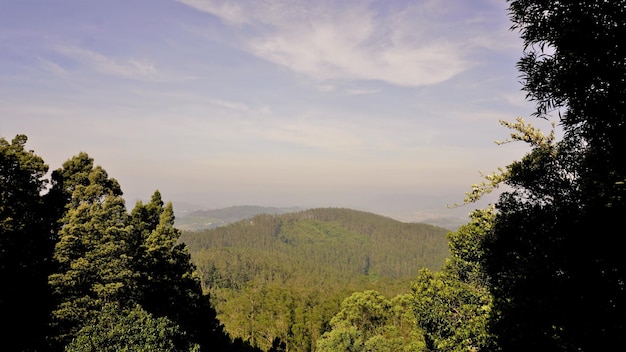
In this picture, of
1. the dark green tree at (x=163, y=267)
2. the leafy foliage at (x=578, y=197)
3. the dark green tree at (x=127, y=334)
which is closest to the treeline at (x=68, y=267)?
the dark green tree at (x=127, y=334)

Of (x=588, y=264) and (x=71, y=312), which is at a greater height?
(x=588, y=264)

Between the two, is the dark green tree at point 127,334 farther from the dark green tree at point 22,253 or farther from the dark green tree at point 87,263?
the dark green tree at point 22,253

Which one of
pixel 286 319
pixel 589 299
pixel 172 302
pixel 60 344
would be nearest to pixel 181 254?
pixel 172 302

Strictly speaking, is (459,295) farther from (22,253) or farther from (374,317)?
(374,317)

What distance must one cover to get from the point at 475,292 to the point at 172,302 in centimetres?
2132

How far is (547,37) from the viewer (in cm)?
600

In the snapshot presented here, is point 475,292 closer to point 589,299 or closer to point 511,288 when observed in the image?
point 511,288

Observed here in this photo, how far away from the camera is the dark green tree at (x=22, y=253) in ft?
43.5

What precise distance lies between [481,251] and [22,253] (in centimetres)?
2056

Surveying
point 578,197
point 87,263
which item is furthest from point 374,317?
point 578,197

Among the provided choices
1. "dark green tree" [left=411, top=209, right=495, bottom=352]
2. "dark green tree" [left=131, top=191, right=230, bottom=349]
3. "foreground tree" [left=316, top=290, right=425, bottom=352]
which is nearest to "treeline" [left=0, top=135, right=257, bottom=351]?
"dark green tree" [left=131, top=191, right=230, bottom=349]

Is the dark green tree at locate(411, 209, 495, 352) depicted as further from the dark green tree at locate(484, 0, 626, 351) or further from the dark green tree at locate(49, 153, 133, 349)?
the dark green tree at locate(49, 153, 133, 349)

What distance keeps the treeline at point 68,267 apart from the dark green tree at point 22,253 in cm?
4

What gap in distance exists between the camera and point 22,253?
14164 mm
